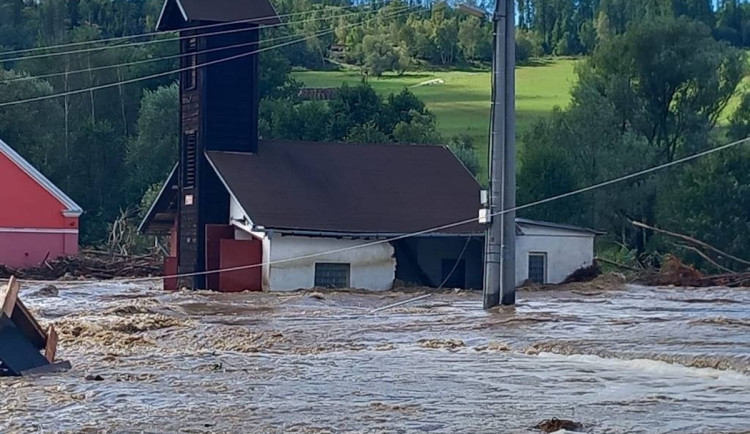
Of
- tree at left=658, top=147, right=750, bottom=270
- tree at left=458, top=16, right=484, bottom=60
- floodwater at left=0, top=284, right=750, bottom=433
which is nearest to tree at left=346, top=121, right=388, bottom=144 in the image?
tree at left=658, top=147, right=750, bottom=270

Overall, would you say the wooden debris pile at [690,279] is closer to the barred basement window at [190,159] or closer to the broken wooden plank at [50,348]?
the barred basement window at [190,159]

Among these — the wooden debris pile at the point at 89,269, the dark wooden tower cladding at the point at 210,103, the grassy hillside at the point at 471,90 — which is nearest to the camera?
the dark wooden tower cladding at the point at 210,103

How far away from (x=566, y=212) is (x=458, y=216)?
20713mm

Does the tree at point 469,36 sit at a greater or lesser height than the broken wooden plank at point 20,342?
greater

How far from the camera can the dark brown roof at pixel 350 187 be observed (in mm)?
38938

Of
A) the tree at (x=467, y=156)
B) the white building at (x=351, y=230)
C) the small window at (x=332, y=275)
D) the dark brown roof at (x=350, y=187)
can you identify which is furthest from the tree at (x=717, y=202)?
the small window at (x=332, y=275)

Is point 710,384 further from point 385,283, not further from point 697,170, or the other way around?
point 697,170

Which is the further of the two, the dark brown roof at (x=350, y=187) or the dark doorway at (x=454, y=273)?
the dark doorway at (x=454, y=273)

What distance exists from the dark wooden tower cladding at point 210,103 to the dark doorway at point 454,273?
733cm

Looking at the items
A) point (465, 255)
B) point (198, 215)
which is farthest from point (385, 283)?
point (198, 215)

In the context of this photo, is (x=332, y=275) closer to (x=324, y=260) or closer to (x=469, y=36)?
(x=324, y=260)

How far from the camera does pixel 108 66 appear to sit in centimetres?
8025

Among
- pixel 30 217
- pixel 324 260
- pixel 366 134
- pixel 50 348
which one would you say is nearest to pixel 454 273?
pixel 324 260

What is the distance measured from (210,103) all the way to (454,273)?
9604 millimetres
